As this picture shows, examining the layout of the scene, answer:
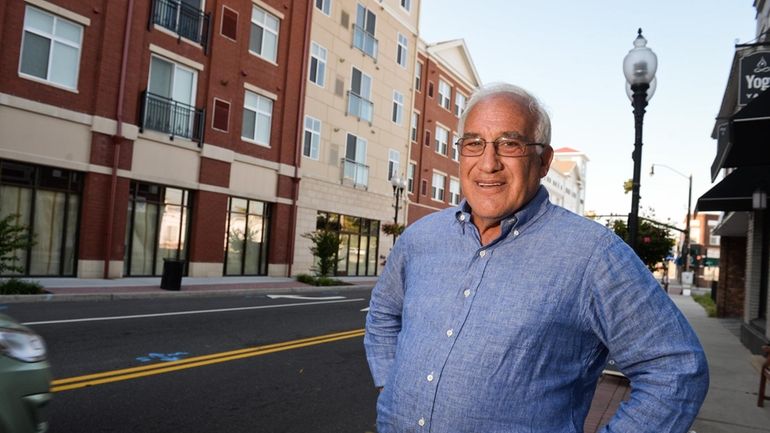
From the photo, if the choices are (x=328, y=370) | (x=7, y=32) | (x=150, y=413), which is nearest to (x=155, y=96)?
(x=7, y=32)

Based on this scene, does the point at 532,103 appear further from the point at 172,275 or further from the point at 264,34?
the point at 264,34

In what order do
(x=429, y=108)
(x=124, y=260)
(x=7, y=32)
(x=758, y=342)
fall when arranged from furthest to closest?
(x=429, y=108), (x=124, y=260), (x=7, y=32), (x=758, y=342)

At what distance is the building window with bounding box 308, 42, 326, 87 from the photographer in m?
26.4

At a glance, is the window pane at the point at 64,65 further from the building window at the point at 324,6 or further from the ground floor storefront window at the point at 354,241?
the ground floor storefront window at the point at 354,241

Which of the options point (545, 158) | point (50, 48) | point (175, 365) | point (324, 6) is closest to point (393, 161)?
point (324, 6)

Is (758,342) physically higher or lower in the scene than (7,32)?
lower

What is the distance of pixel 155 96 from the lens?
62.2 feet

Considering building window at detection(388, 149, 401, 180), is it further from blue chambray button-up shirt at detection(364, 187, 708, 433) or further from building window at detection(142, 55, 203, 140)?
blue chambray button-up shirt at detection(364, 187, 708, 433)

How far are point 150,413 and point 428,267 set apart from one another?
167 inches

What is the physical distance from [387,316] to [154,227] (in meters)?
18.5

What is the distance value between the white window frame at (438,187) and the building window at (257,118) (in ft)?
56.3

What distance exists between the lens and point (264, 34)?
2355 centimetres

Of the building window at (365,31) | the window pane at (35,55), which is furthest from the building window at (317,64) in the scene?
the window pane at (35,55)

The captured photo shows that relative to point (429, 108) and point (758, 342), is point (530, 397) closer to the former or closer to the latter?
point (758, 342)
